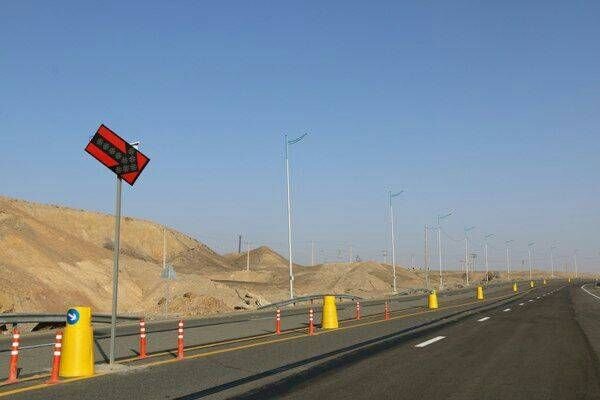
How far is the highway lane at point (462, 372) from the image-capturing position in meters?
8.93

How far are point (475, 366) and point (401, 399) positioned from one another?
12.8 ft

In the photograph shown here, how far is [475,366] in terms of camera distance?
38.5 ft

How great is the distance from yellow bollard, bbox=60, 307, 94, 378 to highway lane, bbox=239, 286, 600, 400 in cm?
370

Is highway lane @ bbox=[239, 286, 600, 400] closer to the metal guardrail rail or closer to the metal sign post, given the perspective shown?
the metal sign post

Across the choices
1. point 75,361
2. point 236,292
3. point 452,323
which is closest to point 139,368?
point 75,361

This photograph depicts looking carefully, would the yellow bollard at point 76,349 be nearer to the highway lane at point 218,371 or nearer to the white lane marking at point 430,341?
the highway lane at point 218,371

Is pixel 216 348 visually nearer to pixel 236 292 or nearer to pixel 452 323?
pixel 452 323

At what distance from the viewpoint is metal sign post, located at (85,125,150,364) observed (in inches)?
478

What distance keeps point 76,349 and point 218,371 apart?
8.33 feet

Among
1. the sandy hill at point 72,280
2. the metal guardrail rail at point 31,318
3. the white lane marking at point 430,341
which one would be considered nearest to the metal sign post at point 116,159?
the white lane marking at point 430,341

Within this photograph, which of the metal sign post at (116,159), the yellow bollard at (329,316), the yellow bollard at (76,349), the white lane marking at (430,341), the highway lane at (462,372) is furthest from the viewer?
the yellow bollard at (329,316)

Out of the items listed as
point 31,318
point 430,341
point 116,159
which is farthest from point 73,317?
point 31,318

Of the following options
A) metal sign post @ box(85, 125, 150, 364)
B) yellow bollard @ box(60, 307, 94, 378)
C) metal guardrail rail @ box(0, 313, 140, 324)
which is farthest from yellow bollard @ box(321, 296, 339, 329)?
yellow bollard @ box(60, 307, 94, 378)

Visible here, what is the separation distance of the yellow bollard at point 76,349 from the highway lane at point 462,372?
146 inches
